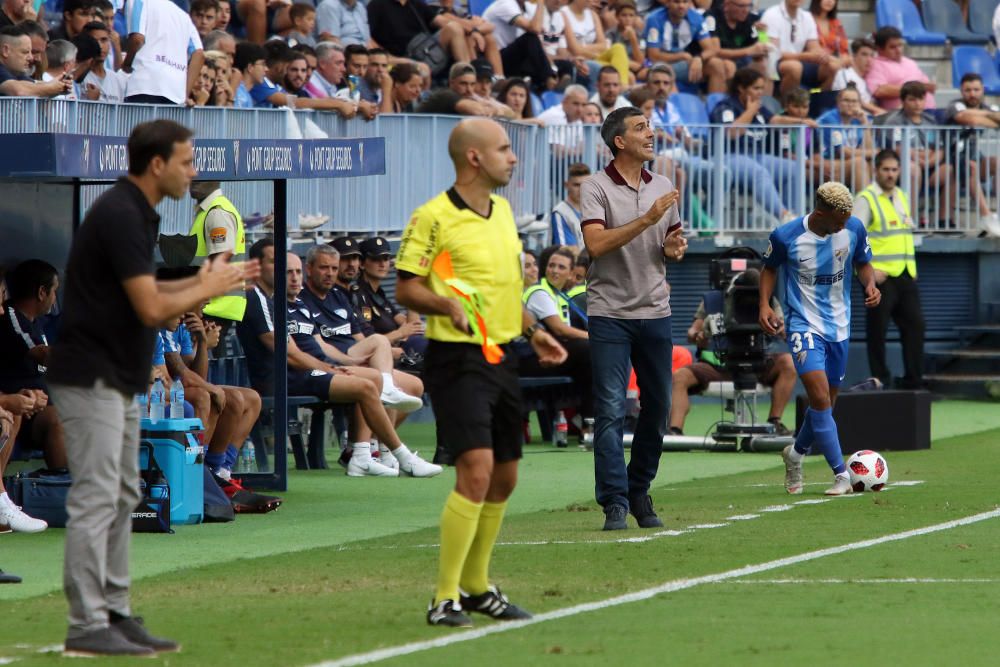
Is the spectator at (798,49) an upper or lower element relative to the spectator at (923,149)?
upper

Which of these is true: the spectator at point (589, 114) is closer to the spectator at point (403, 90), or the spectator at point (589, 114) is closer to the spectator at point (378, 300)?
the spectator at point (403, 90)

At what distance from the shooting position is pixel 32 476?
38.3 feet

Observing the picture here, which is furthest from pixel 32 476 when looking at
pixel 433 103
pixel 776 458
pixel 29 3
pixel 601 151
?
pixel 601 151

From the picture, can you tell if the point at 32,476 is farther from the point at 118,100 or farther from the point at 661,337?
the point at 118,100

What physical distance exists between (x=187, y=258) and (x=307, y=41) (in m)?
6.48

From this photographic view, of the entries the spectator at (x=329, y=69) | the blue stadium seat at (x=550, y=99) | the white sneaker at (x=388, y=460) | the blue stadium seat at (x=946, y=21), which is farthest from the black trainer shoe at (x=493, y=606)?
the blue stadium seat at (x=946, y=21)

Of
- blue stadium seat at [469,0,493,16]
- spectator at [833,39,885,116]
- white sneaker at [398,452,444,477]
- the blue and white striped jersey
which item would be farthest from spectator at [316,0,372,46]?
the blue and white striped jersey

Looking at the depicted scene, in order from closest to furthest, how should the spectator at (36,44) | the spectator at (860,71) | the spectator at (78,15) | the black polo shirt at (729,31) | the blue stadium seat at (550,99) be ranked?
the spectator at (36,44), the spectator at (78,15), the blue stadium seat at (550,99), the black polo shirt at (729,31), the spectator at (860,71)

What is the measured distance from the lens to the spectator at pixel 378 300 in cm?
1664

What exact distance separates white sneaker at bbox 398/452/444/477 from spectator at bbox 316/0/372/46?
7.22 meters

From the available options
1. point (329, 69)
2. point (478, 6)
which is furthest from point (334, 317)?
point (478, 6)

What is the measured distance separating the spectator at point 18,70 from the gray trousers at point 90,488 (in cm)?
726

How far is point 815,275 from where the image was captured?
1288cm

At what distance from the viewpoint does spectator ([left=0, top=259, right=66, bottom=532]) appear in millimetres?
11914
